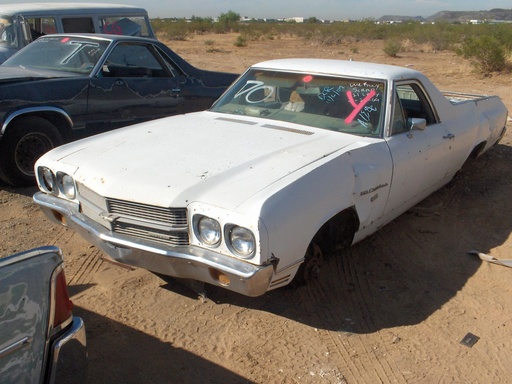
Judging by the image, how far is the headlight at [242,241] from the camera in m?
2.96

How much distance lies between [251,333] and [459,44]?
26953 mm

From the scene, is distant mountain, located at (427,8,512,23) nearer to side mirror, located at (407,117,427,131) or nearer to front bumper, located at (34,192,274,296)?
side mirror, located at (407,117,427,131)

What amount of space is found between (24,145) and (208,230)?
329 centimetres

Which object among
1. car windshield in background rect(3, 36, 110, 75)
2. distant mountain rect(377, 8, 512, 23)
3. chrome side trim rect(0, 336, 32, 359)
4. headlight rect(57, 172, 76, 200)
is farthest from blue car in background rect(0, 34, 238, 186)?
distant mountain rect(377, 8, 512, 23)

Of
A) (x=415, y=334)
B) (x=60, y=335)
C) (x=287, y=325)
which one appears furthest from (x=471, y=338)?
(x=60, y=335)

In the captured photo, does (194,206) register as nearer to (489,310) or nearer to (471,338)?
(471,338)

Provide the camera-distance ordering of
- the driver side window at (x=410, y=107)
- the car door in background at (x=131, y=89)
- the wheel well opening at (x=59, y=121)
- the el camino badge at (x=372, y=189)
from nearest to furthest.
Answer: the el camino badge at (x=372, y=189) < the driver side window at (x=410, y=107) < the wheel well opening at (x=59, y=121) < the car door in background at (x=131, y=89)

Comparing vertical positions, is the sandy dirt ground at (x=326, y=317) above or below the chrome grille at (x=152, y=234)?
below

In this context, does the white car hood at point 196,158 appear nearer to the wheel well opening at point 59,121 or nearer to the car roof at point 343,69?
the car roof at point 343,69

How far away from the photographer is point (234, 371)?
3.05 meters

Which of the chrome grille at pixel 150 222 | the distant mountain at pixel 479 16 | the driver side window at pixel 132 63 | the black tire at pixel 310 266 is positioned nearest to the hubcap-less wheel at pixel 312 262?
the black tire at pixel 310 266

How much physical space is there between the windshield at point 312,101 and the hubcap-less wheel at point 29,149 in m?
1.91

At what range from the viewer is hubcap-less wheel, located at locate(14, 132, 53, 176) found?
18.3 ft

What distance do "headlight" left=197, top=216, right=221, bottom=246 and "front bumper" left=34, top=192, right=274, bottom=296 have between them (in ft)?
0.20
